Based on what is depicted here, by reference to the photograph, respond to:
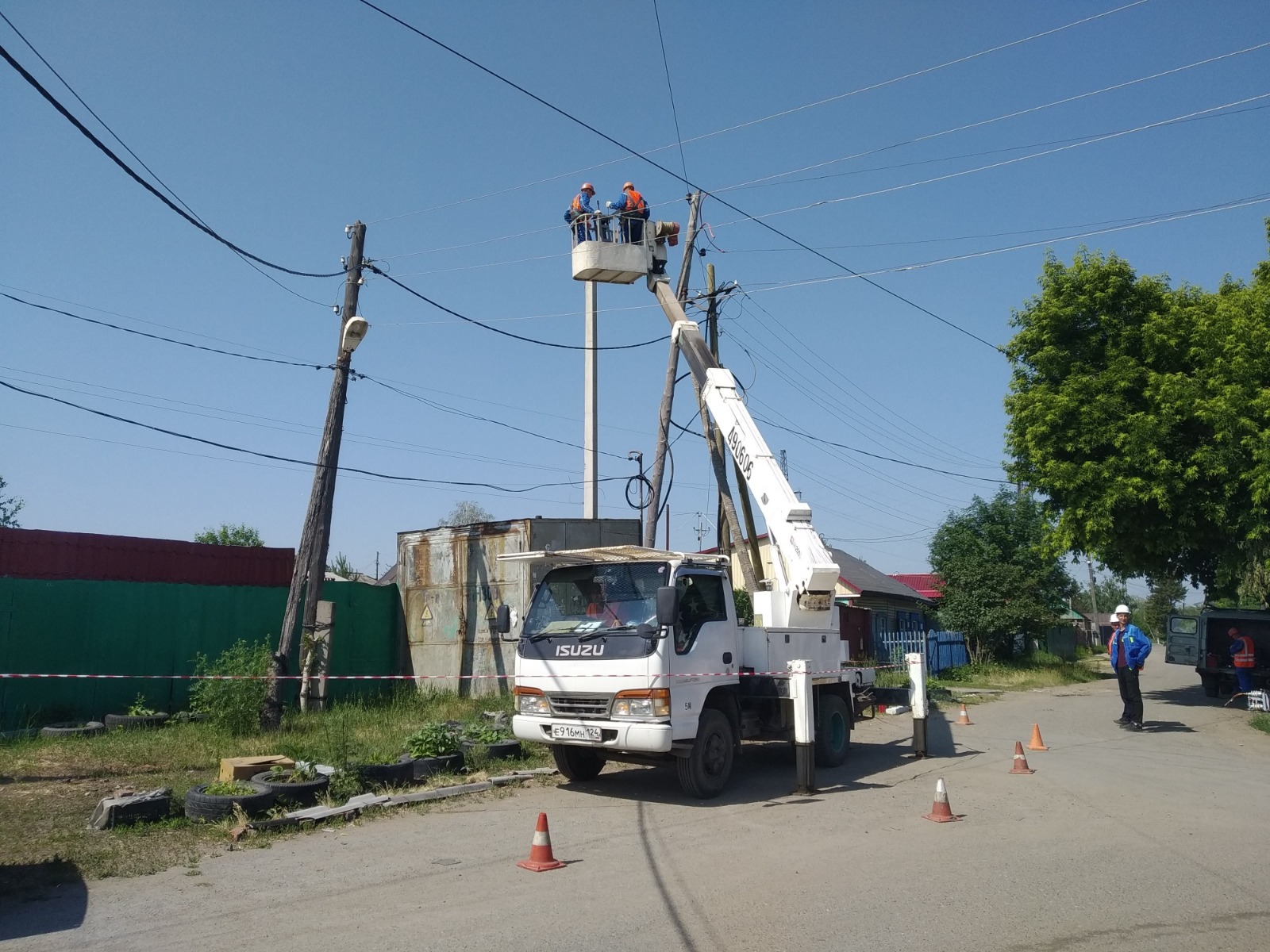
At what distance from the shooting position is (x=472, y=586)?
17750mm

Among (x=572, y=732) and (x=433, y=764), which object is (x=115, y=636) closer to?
(x=433, y=764)

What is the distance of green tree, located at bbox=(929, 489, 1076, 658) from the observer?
31.2 meters

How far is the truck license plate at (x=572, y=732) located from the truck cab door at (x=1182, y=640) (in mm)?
18866

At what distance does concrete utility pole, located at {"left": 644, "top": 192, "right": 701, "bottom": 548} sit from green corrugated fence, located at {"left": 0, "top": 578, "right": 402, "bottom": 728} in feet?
20.3

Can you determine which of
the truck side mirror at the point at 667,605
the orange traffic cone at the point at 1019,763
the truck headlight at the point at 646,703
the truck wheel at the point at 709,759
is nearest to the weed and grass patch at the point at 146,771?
the truck headlight at the point at 646,703

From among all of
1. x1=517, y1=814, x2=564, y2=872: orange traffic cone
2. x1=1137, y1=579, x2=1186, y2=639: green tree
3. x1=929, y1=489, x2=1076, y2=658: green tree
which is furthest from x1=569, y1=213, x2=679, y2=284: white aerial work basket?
x1=1137, y1=579, x2=1186, y2=639: green tree

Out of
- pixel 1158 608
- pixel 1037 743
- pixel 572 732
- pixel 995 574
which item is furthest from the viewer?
pixel 1158 608

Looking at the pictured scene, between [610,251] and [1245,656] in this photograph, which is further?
[1245,656]

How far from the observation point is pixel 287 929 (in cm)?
548

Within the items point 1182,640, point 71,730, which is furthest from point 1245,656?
point 71,730

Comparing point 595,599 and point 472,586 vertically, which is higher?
point 472,586

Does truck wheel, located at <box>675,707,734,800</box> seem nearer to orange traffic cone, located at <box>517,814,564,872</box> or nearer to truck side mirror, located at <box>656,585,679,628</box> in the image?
truck side mirror, located at <box>656,585,679,628</box>

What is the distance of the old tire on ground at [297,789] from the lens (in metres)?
8.50

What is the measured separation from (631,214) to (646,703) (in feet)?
34.2
